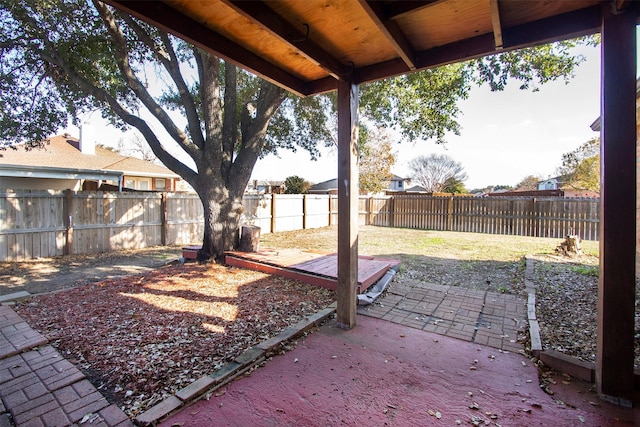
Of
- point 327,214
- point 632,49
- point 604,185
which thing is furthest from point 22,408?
point 327,214

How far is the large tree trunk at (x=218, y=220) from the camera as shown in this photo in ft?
20.1

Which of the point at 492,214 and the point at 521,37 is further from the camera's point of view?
the point at 492,214

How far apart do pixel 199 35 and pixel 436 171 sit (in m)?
38.1

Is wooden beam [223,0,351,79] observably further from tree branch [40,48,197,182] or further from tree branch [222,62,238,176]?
tree branch [40,48,197,182]

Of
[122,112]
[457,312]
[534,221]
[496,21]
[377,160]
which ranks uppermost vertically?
[377,160]

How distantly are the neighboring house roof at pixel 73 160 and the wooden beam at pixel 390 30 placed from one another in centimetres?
1137

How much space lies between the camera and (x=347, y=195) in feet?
10.2

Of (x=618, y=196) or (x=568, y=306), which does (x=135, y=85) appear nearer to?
(x=618, y=196)

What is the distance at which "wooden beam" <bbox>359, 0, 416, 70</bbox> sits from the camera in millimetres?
1958

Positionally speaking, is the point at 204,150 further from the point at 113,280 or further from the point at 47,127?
the point at 47,127

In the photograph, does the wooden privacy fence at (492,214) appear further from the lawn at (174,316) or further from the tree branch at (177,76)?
the tree branch at (177,76)

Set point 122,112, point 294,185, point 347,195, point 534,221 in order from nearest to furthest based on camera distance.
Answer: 1. point 347,195
2. point 122,112
3. point 534,221
4. point 294,185

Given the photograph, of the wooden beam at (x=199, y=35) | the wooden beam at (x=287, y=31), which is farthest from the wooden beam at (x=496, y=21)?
the wooden beam at (x=199, y=35)

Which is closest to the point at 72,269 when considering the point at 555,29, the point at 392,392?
the point at 392,392
